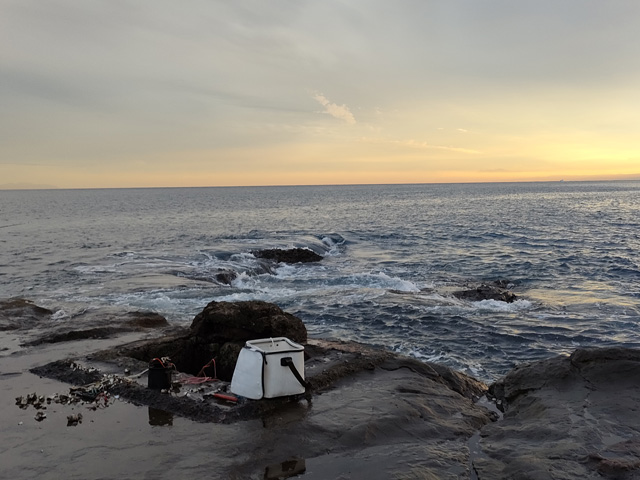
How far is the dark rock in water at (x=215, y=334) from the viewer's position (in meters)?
10.1

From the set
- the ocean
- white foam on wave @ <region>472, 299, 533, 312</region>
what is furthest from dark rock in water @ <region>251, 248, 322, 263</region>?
white foam on wave @ <region>472, 299, 533, 312</region>

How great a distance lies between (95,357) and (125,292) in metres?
9.75

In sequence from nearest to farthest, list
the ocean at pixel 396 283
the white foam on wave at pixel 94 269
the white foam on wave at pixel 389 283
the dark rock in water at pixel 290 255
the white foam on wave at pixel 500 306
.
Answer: the ocean at pixel 396 283, the white foam on wave at pixel 500 306, the white foam on wave at pixel 389 283, the white foam on wave at pixel 94 269, the dark rock in water at pixel 290 255

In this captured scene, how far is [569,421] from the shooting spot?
22.0 ft

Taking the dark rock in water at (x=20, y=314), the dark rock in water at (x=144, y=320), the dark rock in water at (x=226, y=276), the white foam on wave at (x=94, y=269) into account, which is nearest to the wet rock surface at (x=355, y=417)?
the dark rock in water at (x=144, y=320)

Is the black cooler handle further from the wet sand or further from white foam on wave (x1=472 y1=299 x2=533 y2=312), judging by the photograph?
white foam on wave (x1=472 y1=299 x2=533 y2=312)

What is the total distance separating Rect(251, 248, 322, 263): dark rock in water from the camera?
2868 cm

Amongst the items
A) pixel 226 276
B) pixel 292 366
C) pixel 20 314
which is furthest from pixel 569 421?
A: pixel 226 276

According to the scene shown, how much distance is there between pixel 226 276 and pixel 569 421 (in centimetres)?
1784

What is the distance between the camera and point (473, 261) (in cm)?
2756

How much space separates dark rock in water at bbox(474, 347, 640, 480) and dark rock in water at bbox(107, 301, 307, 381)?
4.68m

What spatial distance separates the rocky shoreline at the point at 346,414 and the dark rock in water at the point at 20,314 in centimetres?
321

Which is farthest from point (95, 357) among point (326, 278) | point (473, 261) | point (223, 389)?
point (473, 261)

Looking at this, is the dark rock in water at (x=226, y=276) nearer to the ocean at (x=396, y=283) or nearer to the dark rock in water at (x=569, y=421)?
the ocean at (x=396, y=283)
